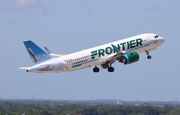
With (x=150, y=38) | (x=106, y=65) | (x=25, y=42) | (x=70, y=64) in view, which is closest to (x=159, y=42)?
(x=150, y=38)

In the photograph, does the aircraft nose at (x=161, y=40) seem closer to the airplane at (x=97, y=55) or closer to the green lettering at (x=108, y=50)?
the airplane at (x=97, y=55)

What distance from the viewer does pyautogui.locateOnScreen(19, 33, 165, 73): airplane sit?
124938 mm

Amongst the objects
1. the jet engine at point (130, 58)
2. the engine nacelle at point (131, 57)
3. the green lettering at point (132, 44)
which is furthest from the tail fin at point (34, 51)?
the green lettering at point (132, 44)

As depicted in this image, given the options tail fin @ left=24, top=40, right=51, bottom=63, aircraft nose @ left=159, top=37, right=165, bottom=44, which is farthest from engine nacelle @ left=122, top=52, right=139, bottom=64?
tail fin @ left=24, top=40, right=51, bottom=63

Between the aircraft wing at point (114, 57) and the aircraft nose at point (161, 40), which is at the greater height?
the aircraft nose at point (161, 40)

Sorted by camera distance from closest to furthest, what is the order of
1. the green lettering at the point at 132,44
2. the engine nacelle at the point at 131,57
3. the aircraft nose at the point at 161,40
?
the engine nacelle at the point at 131,57, the green lettering at the point at 132,44, the aircraft nose at the point at 161,40

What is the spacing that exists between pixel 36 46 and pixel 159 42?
3079cm

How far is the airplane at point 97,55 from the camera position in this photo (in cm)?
12494

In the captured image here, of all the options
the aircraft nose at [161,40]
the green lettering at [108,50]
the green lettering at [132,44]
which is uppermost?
the aircraft nose at [161,40]

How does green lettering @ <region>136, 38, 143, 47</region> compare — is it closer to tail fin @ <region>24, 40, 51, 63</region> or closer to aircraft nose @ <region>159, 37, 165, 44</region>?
aircraft nose @ <region>159, 37, 165, 44</region>

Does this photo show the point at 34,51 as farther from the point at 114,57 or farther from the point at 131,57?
the point at 131,57

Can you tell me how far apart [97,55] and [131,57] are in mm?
7722

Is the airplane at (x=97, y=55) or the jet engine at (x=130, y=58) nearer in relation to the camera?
the airplane at (x=97, y=55)

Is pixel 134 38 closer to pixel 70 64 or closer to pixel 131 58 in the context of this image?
pixel 131 58
